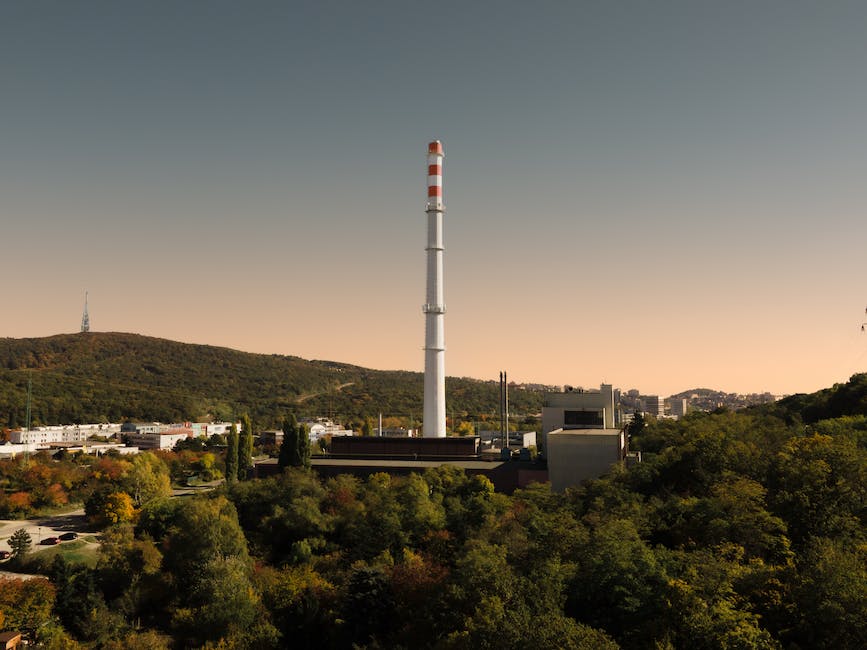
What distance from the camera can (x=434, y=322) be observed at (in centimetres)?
6719

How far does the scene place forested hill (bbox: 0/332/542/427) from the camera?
13325 cm

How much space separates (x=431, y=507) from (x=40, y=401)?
370ft

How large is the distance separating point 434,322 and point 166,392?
109674 mm

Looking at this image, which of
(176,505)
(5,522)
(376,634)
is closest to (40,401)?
(5,522)

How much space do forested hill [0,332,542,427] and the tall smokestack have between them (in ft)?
261

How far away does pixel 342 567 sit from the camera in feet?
128

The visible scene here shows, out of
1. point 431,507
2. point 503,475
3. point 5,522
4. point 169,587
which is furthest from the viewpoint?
point 5,522

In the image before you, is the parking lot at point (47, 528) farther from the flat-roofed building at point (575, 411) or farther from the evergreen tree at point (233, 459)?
the flat-roofed building at point (575, 411)

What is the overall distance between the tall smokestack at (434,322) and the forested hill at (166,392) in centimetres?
7970

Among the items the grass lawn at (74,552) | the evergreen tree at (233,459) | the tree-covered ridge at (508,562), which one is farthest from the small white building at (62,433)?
the tree-covered ridge at (508,562)

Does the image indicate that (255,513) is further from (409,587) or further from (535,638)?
(535,638)

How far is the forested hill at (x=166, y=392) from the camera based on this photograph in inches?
5246

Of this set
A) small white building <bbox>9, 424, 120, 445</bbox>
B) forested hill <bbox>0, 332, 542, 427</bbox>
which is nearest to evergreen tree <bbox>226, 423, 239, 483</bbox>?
small white building <bbox>9, 424, 120, 445</bbox>

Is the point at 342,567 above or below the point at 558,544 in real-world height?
below
